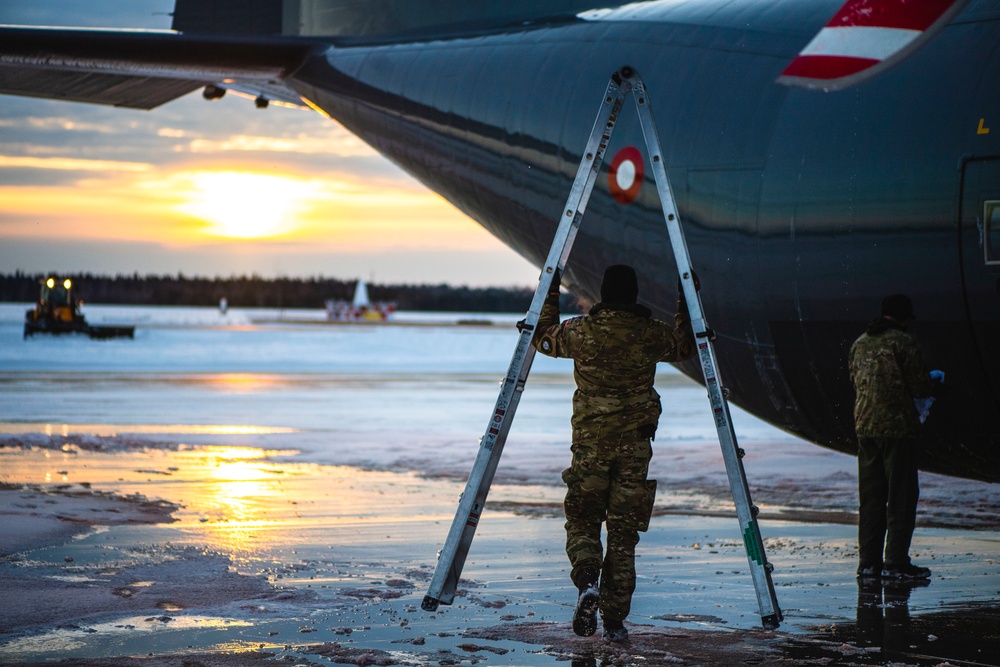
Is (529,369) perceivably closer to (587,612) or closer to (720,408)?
(720,408)

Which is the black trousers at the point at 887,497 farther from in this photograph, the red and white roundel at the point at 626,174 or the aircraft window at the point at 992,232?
the red and white roundel at the point at 626,174

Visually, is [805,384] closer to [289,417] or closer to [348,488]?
[348,488]

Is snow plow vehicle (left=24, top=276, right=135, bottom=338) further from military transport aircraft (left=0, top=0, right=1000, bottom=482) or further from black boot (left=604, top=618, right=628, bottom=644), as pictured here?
black boot (left=604, top=618, right=628, bottom=644)

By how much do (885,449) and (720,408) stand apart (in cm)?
230

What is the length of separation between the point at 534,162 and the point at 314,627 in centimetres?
468

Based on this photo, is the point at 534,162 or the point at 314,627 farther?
the point at 534,162

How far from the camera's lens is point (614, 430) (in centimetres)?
606

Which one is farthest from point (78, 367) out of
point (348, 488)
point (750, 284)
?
point (750, 284)

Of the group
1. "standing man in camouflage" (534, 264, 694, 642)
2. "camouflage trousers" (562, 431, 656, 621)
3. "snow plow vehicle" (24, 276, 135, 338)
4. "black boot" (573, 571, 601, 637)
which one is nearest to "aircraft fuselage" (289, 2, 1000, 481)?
"standing man in camouflage" (534, 264, 694, 642)

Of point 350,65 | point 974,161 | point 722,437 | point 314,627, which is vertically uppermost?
point 350,65

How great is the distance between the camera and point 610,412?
608cm

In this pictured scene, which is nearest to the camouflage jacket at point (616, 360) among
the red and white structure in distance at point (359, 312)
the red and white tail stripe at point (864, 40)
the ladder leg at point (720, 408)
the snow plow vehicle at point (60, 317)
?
the ladder leg at point (720, 408)

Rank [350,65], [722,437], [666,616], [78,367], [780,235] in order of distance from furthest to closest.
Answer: [78,367] < [350,65] < [780,235] < [666,616] < [722,437]

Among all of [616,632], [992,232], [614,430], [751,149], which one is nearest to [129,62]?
[751,149]
